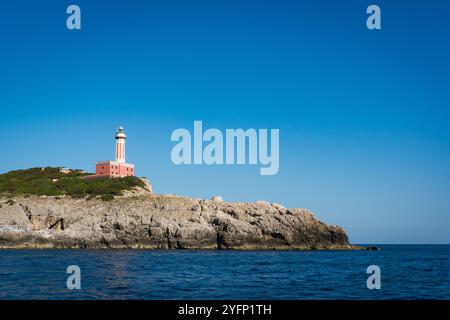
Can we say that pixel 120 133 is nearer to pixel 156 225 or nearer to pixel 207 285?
pixel 156 225

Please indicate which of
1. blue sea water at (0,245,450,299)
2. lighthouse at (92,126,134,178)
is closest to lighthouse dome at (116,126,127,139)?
lighthouse at (92,126,134,178)

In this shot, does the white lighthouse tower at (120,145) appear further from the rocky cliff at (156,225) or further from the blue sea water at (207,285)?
the blue sea water at (207,285)

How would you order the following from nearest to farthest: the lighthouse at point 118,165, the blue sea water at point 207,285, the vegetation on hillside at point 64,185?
1. the blue sea water at point 207,285
2. the vegetation on hillside at point 64,185
3. the lighthouse at point 118,165

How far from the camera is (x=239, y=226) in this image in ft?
276

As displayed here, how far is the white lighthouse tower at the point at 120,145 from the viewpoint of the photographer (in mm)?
112125

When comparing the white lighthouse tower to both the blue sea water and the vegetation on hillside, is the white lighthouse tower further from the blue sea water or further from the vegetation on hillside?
the blue sea water

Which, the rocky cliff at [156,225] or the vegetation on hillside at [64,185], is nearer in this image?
the rocky cliff at [156,225]

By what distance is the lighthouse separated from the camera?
110 metres

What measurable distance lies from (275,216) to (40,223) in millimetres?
44609

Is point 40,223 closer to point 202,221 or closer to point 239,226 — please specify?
point 202,221

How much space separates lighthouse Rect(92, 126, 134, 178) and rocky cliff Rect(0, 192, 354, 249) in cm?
1793

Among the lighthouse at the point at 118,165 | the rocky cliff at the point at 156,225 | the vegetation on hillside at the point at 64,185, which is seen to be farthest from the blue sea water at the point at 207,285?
the lighthouse at the point at 118,165

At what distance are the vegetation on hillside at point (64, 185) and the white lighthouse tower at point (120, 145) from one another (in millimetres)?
8391
